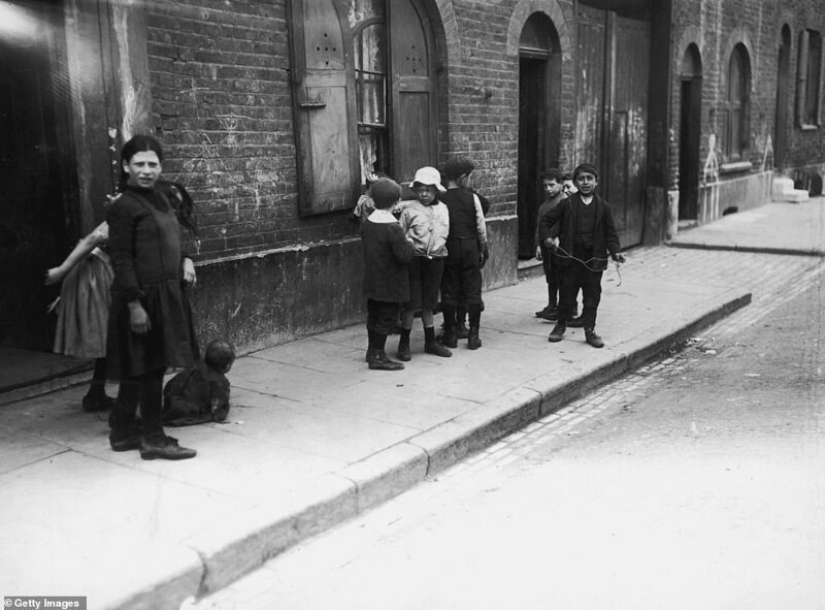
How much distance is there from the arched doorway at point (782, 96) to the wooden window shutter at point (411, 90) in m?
14.0

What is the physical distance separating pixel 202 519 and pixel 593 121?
994 centimetres

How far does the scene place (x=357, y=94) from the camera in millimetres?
8305

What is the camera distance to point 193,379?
5.38 m

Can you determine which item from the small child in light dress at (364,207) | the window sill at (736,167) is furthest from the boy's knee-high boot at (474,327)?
the window sill at (736,167)

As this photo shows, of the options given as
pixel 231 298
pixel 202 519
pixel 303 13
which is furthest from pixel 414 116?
pixel 202 519

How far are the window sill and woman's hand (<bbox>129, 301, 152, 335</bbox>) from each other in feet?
48.1

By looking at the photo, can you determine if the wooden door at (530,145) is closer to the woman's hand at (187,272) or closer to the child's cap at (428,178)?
the child's cap at (428,178)

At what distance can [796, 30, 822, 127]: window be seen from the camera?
21.5 meters

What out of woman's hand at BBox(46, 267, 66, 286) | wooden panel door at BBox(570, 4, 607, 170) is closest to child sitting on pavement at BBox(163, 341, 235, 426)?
woman's hand at BBox(46, 267, 66, 286)

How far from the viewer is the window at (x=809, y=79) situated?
21500 millimetres

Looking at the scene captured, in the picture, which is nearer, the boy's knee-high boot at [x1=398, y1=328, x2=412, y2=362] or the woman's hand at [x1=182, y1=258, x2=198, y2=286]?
the woman's hand at [x1=182, y1=258, x2=198, y2=286]

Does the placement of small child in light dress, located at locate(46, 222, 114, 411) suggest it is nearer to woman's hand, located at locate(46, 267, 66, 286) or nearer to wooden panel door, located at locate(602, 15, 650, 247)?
woman's hand, located at locate(46, 267, 66, 286)

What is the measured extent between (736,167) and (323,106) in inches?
493

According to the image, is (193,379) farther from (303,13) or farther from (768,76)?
(768,76)
